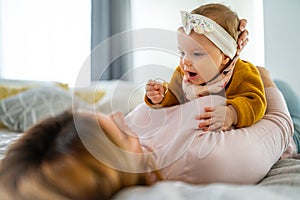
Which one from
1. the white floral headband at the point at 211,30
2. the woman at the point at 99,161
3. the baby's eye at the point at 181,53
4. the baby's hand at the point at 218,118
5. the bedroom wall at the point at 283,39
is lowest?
the woman at the point at 99,161

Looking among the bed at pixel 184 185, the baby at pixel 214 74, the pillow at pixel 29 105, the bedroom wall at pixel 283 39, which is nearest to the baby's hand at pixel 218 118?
the baby at pixel 214 74

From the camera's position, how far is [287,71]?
89.0 inches

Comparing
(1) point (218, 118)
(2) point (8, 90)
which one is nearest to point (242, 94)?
(1) point (218, 118)

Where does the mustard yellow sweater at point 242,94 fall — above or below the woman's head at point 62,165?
above

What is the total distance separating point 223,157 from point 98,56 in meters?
0.29

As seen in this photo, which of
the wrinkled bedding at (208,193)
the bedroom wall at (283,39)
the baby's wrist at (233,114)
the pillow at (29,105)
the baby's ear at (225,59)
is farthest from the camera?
the bedroom wall at (283,39)

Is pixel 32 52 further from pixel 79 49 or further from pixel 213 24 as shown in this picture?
pixel 213 24

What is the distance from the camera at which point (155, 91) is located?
2.37ft

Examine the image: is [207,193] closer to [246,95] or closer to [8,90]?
[246,95]

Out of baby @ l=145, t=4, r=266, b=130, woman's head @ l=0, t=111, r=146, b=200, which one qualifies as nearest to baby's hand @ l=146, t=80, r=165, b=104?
baby @ l=145, t=4, r=266, b=130

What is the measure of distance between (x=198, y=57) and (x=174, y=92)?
4.3 inches

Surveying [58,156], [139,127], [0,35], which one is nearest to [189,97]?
[139,127]

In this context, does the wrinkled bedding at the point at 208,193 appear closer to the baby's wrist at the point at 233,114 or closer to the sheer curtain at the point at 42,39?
the baby's wrist at the point at 233,114

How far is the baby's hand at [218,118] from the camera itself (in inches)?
23.9
